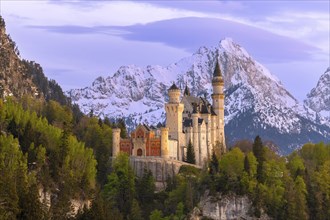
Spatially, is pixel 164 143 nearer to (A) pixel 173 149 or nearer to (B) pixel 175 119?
(A) pixel 173 149

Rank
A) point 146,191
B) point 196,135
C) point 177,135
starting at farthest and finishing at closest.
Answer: point 196,135 < point 177,135 < point 146,191

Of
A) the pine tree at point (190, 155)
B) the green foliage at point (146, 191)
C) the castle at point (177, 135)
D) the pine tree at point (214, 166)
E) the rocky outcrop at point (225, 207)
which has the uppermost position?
the castle at point (177, 135)

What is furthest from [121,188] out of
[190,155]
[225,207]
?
[190,155]

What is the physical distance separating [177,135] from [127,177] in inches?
692

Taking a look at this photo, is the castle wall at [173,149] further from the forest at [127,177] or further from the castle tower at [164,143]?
the forest at [127,177]

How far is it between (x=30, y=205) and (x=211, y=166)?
57.7m

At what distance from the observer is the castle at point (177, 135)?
184m

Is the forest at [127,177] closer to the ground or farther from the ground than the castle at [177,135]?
closer to the ground

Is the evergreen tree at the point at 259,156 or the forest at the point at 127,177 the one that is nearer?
the forest at the point at 127,177

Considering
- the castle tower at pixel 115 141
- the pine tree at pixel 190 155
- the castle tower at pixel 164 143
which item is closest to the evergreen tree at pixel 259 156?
the pine tree at pixel 190 155

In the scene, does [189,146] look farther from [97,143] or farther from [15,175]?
[15,175]

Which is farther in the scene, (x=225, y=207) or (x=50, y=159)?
(x=225, y=207)

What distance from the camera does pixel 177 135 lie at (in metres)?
188

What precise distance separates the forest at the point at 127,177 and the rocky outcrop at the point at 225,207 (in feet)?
3.07
